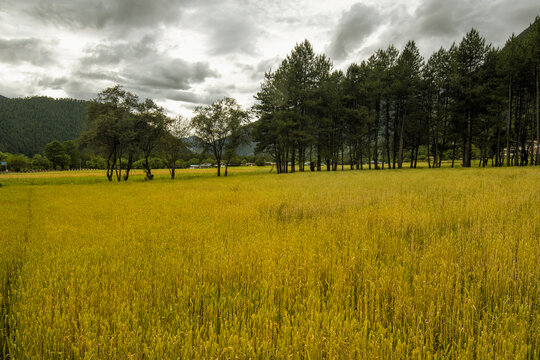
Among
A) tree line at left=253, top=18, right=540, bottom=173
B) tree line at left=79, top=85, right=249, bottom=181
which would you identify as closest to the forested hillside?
tree line at left=79, top=85, right=249, bottom=181

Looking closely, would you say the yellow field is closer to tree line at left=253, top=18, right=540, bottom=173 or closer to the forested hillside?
tree line at left=253, top=18, right=540, bottom=173

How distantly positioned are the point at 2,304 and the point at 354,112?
4358 cm

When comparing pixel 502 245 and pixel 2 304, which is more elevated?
pixel 502 245

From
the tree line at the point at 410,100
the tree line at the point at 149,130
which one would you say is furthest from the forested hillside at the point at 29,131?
the tree line at the point at 410,100

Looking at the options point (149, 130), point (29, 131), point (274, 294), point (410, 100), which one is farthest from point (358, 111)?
point (29, 131)

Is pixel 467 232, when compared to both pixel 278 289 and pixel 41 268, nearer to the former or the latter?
pixel 278 289

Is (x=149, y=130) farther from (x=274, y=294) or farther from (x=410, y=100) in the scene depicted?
(x=410, y=100)

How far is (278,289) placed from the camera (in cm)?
280

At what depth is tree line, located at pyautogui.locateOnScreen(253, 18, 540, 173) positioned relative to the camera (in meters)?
34.9

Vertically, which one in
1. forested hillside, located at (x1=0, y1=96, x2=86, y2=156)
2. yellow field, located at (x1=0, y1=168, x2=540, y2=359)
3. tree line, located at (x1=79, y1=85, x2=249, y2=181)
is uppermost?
forested hillside, located at (x1=0, y1=96, x2=86, y2=156)

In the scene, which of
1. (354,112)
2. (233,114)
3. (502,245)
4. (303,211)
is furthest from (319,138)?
(502,245)

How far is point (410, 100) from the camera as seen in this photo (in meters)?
40.7

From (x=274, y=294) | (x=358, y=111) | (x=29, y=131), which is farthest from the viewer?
(x=29, y=131)

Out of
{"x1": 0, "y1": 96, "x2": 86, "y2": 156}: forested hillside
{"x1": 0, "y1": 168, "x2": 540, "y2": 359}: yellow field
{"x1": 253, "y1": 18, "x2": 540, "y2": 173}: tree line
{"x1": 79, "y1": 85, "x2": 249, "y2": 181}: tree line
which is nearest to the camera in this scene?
{"x1": 0, "y1": 168, "x2": 540, "y2": 359}: yellow field
